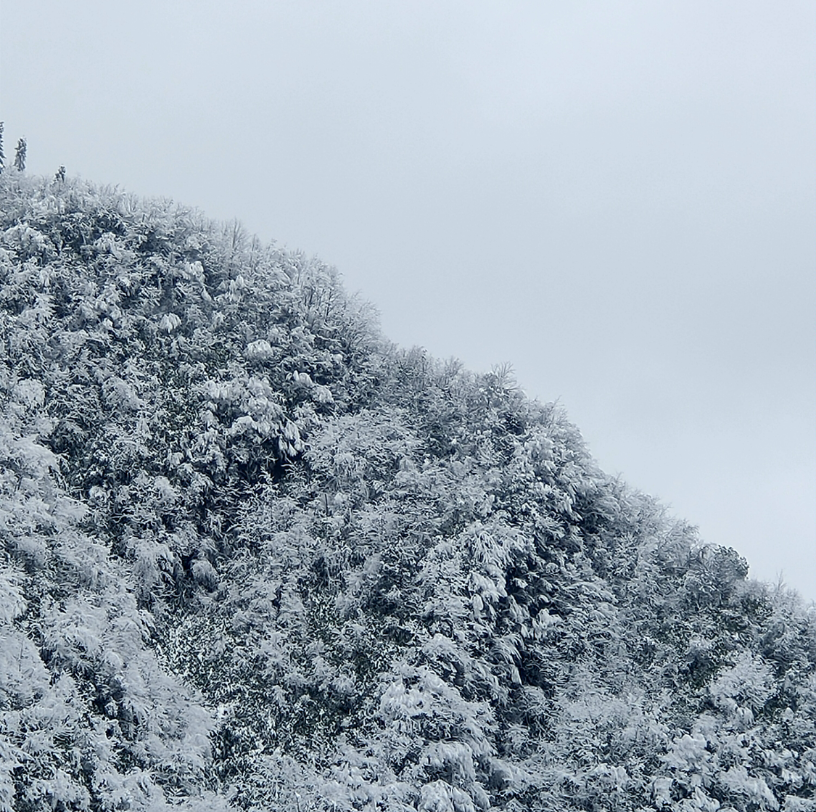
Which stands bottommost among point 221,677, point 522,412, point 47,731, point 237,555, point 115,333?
point 47,731

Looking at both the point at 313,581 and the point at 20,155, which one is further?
the point at 20,155

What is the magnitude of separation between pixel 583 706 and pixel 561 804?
3.24 meters

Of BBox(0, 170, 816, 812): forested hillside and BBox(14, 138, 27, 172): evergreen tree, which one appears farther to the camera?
BBox(14, 138, 27, 172): evergreen tree

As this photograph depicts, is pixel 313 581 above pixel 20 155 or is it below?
below

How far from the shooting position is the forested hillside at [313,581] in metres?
25.0

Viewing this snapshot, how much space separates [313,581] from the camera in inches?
1238

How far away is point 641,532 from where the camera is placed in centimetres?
3606

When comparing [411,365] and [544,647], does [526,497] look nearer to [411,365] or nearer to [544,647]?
[544,647]

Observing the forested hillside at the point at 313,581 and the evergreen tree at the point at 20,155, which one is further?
the evergreen tree at the point at 20,155

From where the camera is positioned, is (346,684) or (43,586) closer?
(43,586)

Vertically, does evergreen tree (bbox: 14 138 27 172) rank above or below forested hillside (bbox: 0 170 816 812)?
above

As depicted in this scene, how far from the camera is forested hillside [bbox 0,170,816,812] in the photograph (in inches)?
984

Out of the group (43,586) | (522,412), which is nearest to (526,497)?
(522,412)

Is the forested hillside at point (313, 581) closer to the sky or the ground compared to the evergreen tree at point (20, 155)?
closer to the ground
